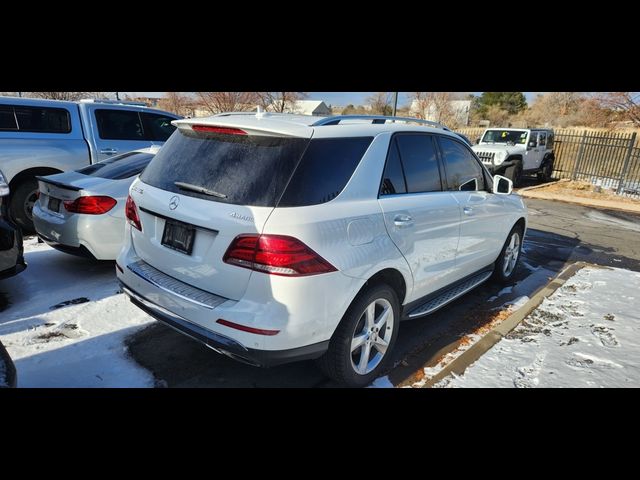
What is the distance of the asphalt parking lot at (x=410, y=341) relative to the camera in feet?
9.99

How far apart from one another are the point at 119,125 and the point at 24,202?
1.91 metres

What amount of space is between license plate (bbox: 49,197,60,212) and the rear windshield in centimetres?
47

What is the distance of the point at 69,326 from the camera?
3.56 meters

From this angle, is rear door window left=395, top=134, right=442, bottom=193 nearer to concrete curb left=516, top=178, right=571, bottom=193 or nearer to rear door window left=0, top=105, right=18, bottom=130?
rear door window left=0, top=105, right=18, bottom=130

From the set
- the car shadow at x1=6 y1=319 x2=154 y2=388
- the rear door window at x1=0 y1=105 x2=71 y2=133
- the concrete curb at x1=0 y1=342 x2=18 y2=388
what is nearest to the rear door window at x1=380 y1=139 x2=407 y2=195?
the car shadow at x1=6 y1=319 x2=154 y2=388

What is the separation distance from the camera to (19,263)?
3.75 metres

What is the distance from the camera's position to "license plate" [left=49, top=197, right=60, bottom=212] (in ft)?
14.8

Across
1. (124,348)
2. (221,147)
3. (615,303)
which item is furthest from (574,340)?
(124,348)

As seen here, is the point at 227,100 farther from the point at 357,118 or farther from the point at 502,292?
the point at 357,118

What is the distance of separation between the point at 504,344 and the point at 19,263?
175 inches

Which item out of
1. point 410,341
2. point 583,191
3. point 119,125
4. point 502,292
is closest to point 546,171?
point 583,191

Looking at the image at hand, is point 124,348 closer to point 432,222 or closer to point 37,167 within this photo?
point 432,222

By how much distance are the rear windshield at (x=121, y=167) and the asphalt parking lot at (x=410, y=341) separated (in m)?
2.03

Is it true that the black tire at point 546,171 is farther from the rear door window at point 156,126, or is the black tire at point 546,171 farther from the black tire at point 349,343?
the black tire at point 349,343
